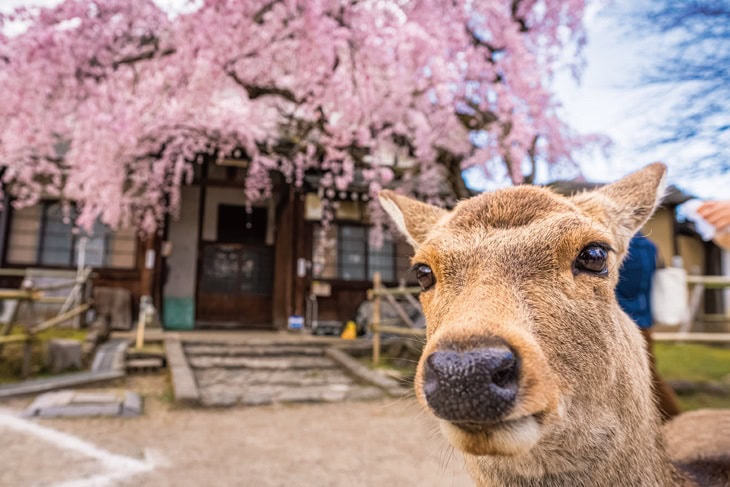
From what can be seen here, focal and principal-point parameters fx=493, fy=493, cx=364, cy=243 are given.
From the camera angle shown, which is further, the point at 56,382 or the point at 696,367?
the point at 696,367

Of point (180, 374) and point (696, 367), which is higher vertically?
point (180, 374)

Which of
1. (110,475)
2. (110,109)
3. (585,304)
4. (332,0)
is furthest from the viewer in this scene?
(110,109)

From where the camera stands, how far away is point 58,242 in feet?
43.6

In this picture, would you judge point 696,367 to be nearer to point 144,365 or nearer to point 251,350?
point 251,350

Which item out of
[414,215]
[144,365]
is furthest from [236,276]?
[414,215]

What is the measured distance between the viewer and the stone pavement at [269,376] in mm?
7941

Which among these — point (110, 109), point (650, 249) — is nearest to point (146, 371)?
point (110, 109)

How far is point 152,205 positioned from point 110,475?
395 inches

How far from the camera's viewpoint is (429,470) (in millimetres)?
4871

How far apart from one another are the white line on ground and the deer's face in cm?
393

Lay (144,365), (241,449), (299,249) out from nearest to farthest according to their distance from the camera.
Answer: (241,449) → (144,365) → (299,249)

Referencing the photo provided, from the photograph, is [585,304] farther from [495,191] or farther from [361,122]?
[361,122]

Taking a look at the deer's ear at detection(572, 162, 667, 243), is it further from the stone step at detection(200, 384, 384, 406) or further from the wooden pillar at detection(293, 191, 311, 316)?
Result: the wooden pillar at detection(293, 191, 311, 316)

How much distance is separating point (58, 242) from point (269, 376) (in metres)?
7.85
